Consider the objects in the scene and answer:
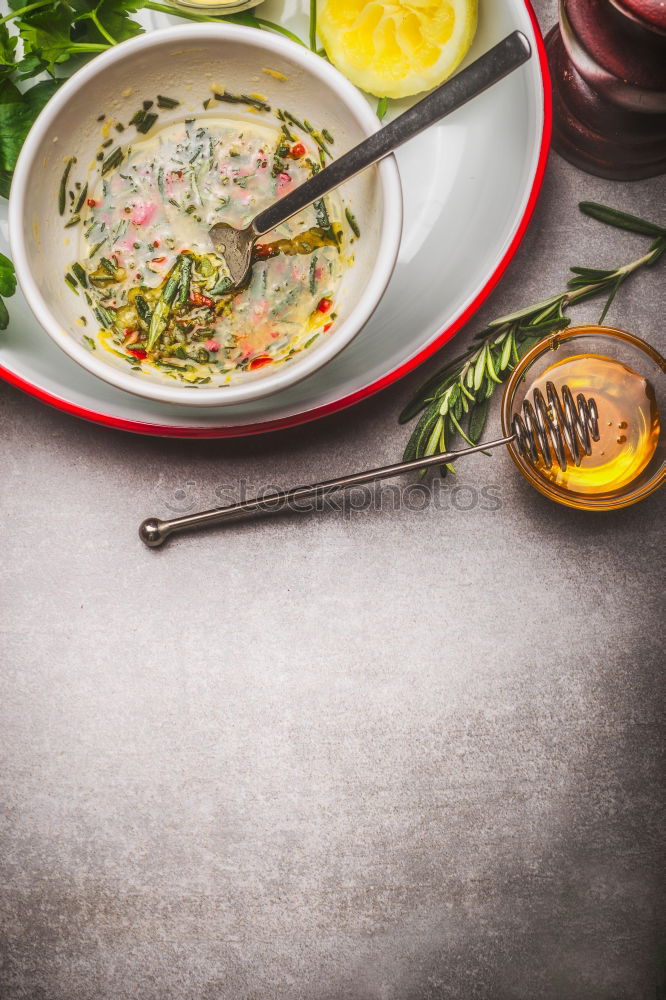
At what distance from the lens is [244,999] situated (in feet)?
4.29

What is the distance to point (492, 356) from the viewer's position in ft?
4.00

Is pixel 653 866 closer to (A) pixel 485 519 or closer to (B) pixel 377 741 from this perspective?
(B) pixel 377 741

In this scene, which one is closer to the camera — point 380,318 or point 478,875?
point 380,318

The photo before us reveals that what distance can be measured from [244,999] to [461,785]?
55 centimetres

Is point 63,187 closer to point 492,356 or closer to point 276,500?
point 276,500

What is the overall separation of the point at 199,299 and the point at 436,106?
1.41ft

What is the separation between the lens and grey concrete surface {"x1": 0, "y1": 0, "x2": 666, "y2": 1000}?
1.30 metres

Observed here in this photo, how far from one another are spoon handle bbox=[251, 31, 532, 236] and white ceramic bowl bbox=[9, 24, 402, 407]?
0.03 metres

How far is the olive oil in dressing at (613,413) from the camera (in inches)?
49.3

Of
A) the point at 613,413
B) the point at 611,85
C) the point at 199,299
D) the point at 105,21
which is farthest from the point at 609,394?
the point at 105,21

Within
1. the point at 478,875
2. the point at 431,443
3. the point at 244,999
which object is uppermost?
the point at 431,443

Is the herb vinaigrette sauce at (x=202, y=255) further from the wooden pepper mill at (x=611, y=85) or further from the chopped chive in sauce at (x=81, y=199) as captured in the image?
the wooden pepper mill at (x=611, y=85)

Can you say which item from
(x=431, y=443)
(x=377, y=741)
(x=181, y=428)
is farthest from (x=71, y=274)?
(x=377, y=741)

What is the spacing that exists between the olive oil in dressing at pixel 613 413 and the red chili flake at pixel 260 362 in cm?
47
